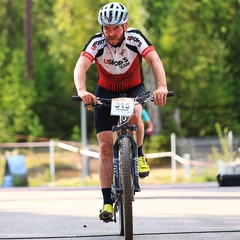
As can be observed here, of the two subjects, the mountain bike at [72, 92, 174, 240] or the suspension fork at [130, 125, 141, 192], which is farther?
the suspension fork at [130, 125, 141, 192]

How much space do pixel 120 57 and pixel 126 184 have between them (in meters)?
1.35

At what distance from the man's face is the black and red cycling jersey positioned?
8cm

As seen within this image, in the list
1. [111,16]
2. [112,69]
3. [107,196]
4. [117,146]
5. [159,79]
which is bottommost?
[107,196]

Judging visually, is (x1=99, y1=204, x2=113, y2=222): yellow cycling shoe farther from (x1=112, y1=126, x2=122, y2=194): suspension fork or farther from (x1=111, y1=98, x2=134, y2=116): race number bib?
(x1=111, y1=98, x2=134, y2=116): race number bib

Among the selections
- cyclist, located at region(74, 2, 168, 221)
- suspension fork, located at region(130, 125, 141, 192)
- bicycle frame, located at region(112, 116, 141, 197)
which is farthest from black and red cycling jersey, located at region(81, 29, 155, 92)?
suspension fork, located at region(130, 125, 141, 192)

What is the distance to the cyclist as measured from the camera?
8.97 m

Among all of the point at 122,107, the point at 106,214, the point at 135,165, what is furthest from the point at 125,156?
the point at 106,214

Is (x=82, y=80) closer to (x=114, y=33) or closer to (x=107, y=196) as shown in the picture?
(x=114, y=33)

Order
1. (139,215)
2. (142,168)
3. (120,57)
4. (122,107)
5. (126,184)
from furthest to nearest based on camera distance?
(139,215) → (120,57) → (142,168) → (122,107) → (126,184)

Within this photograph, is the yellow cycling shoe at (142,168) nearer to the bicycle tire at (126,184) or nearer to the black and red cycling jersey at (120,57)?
the bicycle tire at (126,184)

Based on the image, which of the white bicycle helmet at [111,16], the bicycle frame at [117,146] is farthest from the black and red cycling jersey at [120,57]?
the bicycle frame at [117,146]

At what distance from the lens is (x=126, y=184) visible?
27.2ft

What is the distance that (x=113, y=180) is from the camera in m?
9.03

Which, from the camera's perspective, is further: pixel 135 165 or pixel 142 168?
pixel 142 168
